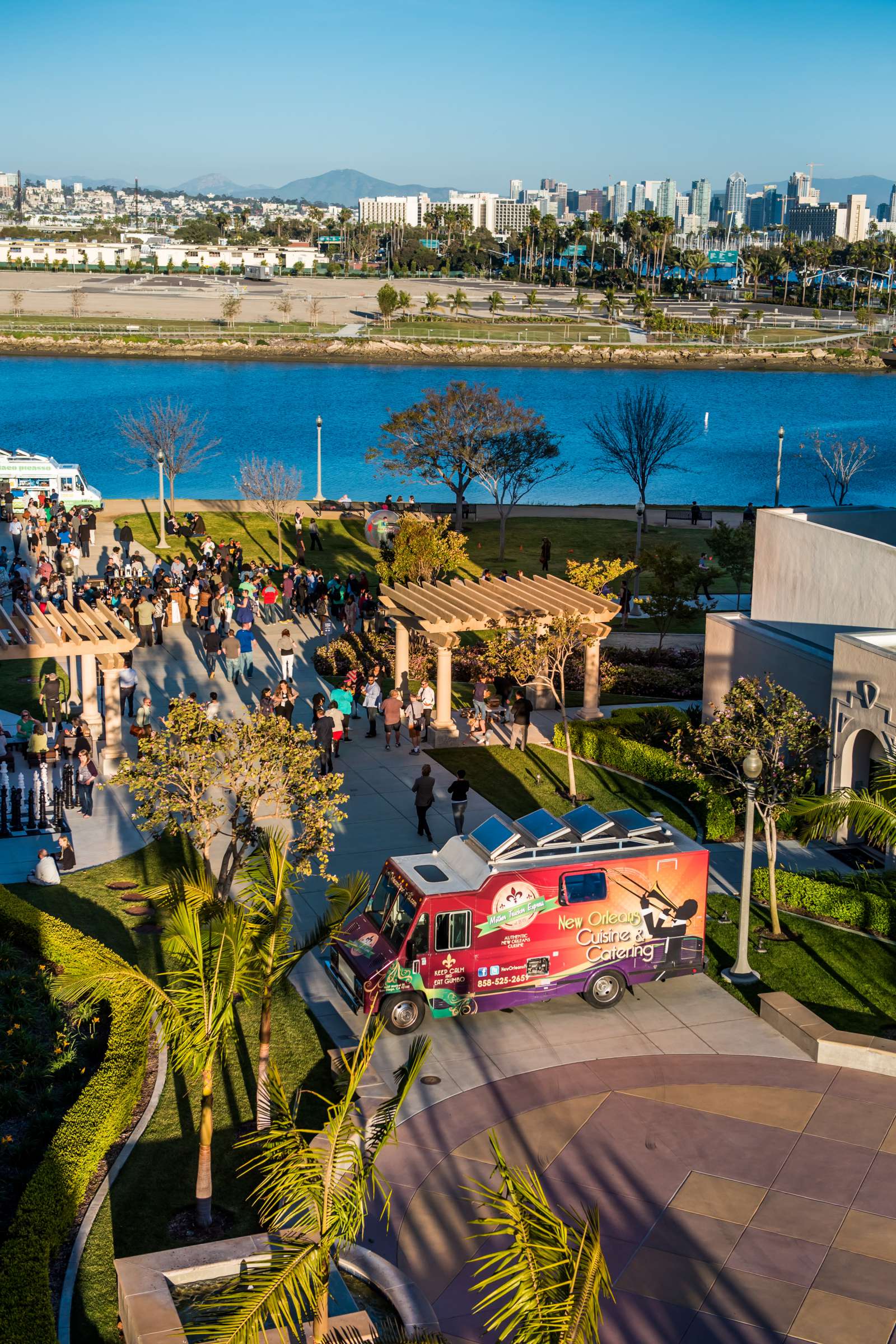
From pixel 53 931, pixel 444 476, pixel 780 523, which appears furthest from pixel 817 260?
pixel 53 931

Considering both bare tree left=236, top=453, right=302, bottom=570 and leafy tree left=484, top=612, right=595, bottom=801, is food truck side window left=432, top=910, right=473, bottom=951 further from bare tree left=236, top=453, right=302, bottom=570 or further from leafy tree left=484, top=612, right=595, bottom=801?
bare tree left=236, top=453, right=302, bottom=570

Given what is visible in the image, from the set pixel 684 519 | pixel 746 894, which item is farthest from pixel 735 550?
pixel 746 894

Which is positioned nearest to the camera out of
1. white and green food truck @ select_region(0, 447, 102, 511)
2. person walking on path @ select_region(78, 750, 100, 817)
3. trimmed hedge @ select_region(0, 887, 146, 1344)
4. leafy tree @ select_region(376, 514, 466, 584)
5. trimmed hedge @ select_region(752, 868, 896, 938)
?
trimmed hedge @ select_region(0, 887, 146, 1344)

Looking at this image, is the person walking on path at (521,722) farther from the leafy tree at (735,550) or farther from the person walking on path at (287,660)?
the leafy tree at (735,550)

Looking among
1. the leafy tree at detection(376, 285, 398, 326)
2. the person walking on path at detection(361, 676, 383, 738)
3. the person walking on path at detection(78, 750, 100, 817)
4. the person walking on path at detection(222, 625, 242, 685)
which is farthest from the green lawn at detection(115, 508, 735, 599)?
the leafy tree at detection(376, 285, 398, 326)

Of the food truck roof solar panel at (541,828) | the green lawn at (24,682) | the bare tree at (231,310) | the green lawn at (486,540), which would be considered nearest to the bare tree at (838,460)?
the green lawn at (486,540)

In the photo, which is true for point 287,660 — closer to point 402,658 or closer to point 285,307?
point 402,658

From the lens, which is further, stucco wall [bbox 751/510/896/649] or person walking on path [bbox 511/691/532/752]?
person walking on path [bbox 511/691/532/752]
